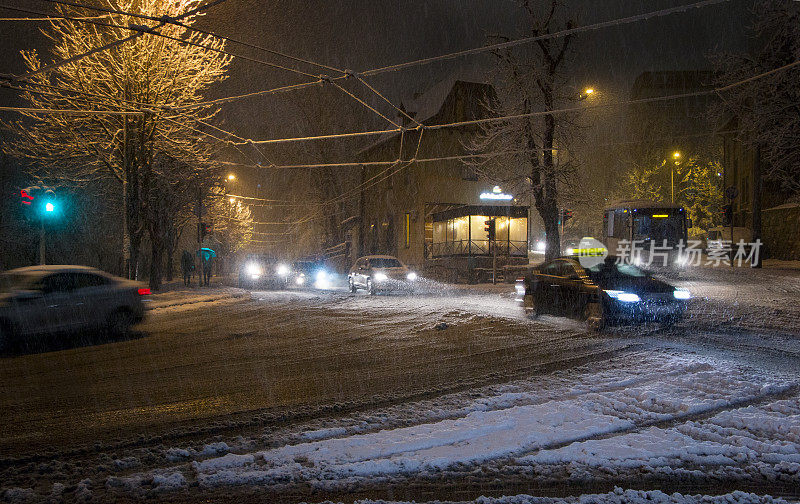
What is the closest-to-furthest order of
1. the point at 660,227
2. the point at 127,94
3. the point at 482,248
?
the point at 127,94
the point at 660,227
the point at 482,248

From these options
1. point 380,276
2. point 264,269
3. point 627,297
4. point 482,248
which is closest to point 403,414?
point 627,297

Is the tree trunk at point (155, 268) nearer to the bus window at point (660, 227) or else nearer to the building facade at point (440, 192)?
the building facade at point (440, 192)

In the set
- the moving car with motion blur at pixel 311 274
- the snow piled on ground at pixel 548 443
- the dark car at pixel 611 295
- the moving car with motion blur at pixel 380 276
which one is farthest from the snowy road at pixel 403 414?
the moving car with motion blur at pixel 311 274

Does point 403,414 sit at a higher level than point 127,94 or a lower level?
lower

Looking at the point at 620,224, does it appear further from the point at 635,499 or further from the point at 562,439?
the point at 635,499

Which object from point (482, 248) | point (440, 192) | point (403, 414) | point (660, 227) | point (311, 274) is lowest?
point (403, 414)

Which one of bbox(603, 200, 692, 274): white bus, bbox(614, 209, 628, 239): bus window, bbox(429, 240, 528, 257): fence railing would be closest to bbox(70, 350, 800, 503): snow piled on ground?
bbox(603, 200, 692, 274): white bus

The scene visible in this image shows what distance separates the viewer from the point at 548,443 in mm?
4887

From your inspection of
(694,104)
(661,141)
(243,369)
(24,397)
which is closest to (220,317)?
(243,369)

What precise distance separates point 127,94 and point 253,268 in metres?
24.5

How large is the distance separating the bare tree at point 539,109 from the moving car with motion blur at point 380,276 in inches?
271

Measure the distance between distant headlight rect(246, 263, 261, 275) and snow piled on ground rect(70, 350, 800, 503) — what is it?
3678 cm

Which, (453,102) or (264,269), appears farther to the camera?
(264,269)

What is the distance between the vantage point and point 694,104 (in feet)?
235
